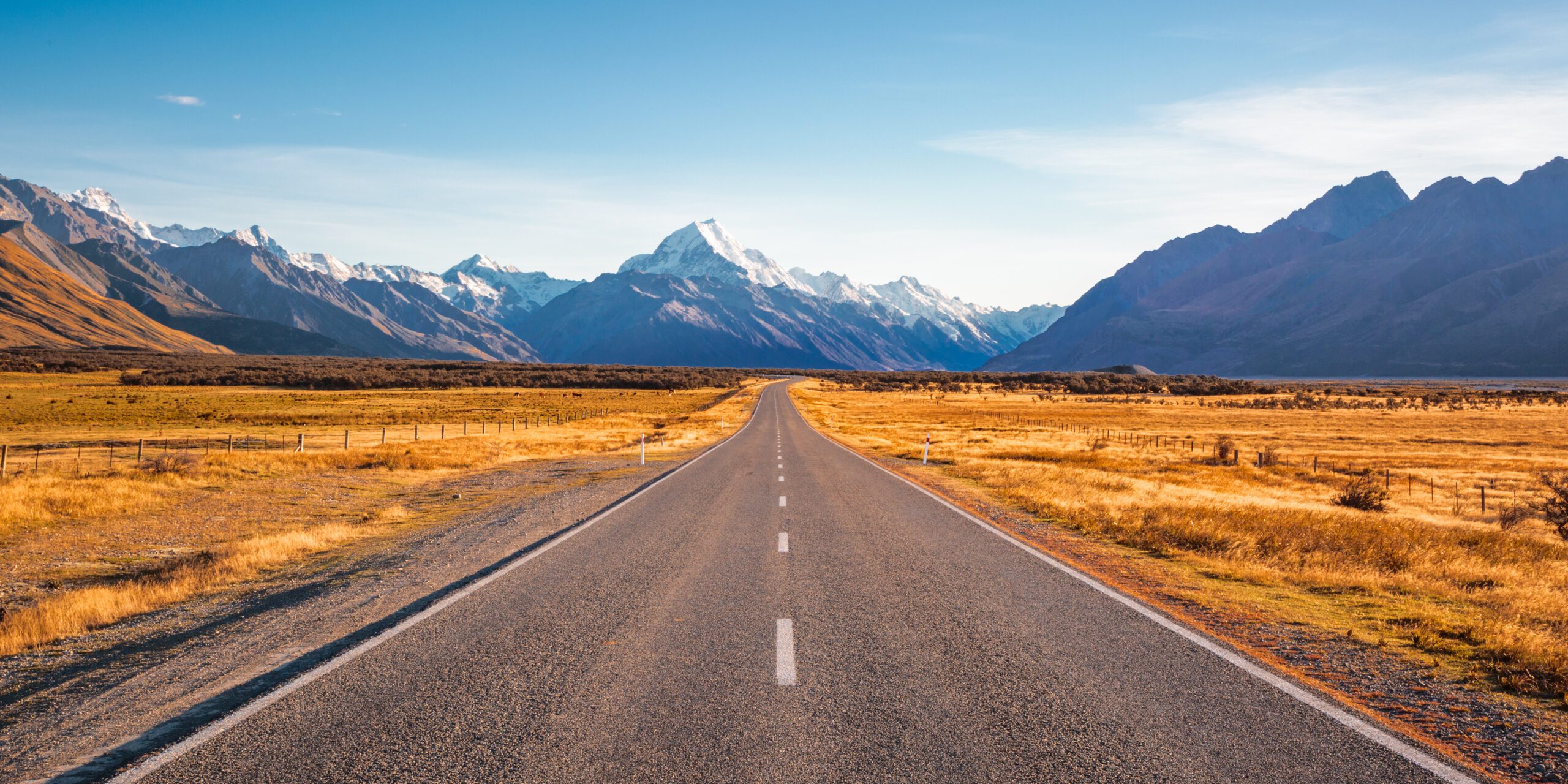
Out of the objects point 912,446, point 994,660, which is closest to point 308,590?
point 994,660

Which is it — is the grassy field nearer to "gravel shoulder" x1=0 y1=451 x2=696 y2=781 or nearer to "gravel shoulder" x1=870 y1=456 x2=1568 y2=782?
"gravel shoulder" x1=0 y1=451 x2=696 y2=781

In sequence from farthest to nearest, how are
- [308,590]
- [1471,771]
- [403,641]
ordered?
[308,590] → [403,641] → [1471,771]

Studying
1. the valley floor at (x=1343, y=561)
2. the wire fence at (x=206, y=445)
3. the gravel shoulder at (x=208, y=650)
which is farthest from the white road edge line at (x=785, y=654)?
the wire fence at (x=206, y=445)

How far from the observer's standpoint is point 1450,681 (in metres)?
6.98

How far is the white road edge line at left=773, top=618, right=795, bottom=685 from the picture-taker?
6.74 metres

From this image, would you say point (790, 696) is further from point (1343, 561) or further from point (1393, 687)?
point (1343, 561)

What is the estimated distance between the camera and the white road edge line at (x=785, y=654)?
6.74 meters

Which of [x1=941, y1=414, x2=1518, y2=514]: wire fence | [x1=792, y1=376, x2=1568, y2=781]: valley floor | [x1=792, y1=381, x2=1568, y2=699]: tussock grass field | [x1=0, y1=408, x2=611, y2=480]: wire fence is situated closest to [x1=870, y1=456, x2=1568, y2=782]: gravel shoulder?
[x1=792, y1=376, x2=1568, y2=781]: valley floor

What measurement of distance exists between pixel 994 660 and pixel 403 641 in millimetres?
5386

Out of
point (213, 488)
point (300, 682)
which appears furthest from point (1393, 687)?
A: point (213, 488)

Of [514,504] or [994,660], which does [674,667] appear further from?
[514,504]

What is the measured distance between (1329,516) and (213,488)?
1155 inches

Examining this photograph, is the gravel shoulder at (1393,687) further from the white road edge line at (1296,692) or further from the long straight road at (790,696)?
the long straight road at (790,696)

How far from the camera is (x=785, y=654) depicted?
24.2ft
